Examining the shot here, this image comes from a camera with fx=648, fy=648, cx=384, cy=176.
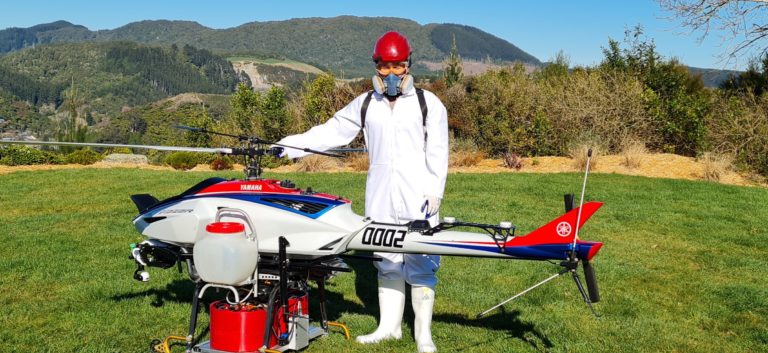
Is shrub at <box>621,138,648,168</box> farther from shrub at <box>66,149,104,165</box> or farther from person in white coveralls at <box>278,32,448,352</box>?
shrub at <box>66,149,104,165</box>

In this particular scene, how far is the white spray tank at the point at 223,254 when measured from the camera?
15.3ft

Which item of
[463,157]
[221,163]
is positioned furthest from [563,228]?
[221,163]

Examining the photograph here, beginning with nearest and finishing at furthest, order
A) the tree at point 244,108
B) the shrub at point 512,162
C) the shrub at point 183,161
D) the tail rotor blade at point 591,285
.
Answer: the tail rotor blade at point 591,285
the shrub at point 512,162
the shrub at point 183,161
the tree at point 244,108

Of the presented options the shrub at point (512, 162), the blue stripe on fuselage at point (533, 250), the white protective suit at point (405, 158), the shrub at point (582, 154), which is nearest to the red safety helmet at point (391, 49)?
the white protective suit at point (405, 158)

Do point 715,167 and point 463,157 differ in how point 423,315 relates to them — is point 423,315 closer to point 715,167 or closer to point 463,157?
point 715,167

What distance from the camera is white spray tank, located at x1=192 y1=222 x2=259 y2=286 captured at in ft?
15.3

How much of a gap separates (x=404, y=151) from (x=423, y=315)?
55.6 inches

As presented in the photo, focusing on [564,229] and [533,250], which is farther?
[533,250]

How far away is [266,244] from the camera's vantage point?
5.04 metres

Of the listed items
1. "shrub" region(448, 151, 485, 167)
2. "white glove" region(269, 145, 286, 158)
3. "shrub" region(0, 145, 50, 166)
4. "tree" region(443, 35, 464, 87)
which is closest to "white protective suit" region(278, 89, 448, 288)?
"white glove" region(269, 145, 286, 158)

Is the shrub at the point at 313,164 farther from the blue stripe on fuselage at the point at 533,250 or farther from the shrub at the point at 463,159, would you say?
the blue stripe on fuselage at the point at 533,250

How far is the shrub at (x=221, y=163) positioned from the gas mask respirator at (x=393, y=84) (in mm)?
15462

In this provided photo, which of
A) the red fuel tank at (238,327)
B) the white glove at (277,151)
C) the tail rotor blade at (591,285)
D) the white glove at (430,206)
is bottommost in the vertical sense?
the red fuel tank at (238,327)

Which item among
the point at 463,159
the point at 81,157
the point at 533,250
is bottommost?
the point at 81,157
